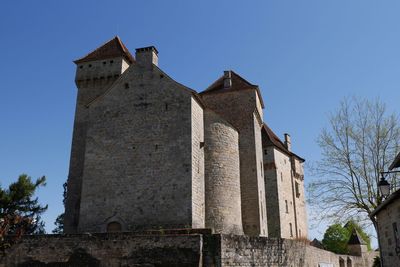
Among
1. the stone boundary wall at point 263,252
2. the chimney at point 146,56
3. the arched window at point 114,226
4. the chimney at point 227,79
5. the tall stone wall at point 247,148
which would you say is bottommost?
the stone boundary wall at point 263,252

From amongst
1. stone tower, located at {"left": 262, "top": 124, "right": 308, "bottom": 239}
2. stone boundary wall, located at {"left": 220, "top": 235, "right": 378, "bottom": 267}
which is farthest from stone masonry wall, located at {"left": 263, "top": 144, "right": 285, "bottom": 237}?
stone boundary wall, located at {"left": 220, "top": 235, "right": 378, "bottom": 267}

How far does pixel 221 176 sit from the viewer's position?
2328cm

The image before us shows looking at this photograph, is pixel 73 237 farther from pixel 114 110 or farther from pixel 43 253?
pixel 114 110

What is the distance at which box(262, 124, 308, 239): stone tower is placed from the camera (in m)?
29.4

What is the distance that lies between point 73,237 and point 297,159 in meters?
25.0

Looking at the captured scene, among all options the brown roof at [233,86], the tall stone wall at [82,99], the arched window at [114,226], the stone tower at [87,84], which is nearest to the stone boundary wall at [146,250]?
the arched window at [114,226]

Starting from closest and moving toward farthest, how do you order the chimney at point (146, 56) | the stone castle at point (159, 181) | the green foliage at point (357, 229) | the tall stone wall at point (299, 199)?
the stone castle at point (159, 181) < the green foliage at point (357, 229) < the chimney at point (146, 56) < the tall stone wall at point (299, 199)

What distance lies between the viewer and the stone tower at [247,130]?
82.6ft

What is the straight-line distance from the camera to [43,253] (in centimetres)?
1602

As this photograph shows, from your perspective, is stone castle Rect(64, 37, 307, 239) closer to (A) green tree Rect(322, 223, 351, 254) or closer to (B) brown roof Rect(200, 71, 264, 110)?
(B) brown roof Rect(200, 71, 264, 110)

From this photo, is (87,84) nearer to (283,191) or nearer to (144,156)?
(144,156)

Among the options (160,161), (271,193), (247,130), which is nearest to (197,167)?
(160,161)

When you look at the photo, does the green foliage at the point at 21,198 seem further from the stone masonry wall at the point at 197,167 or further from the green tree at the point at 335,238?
the green tree at the point at 335,238

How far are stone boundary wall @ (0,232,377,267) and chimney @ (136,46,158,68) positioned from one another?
10857 mm
